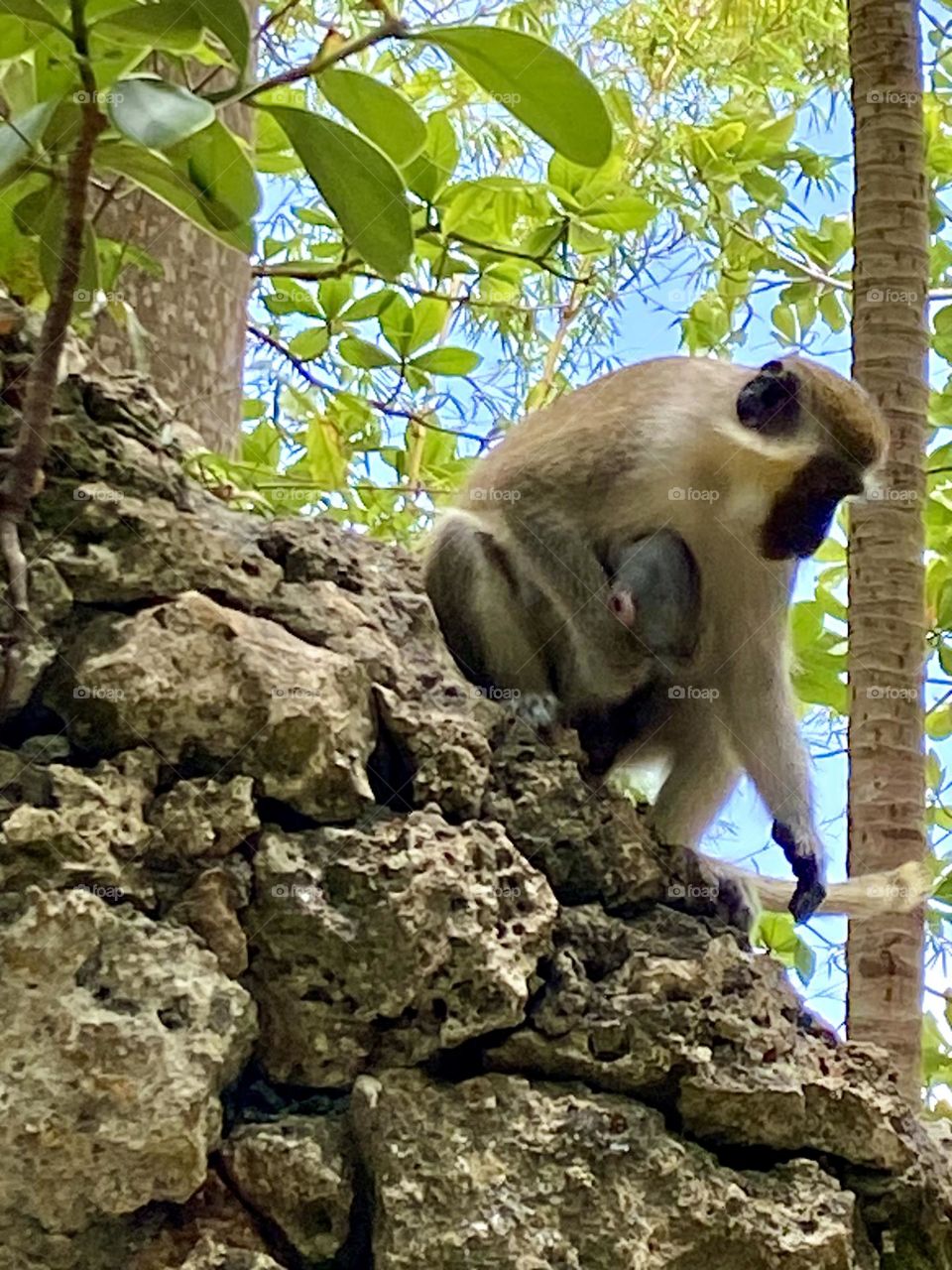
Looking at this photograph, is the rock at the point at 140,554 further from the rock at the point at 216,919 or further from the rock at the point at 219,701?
the rock at the point at 216,919

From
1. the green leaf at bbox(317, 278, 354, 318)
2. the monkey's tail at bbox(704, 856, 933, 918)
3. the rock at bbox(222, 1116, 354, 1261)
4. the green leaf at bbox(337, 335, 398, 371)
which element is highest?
the green leaf at bbox(317, 278, 354, 318)

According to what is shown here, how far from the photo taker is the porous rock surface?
3.39 feet

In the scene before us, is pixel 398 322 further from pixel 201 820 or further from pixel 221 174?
pixel 201 820

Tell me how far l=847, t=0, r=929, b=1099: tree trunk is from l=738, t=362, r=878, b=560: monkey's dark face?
136 millimetres

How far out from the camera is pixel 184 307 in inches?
68.3

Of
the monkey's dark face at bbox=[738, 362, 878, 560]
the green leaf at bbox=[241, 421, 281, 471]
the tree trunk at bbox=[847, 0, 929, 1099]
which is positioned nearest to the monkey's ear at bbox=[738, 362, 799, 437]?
the monkey's dark face at bbox=[738, 362, 878, 560]

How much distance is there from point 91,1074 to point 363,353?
1.22 meters

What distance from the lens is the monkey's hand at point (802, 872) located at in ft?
5.97

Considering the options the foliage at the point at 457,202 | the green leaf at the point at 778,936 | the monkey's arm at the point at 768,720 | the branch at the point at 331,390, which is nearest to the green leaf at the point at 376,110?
the foliage at the point at 457,202

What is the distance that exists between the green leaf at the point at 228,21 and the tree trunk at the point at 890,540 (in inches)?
50.6

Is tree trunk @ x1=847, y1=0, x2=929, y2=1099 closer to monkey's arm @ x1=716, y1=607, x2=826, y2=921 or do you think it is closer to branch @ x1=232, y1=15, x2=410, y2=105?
monkey's arm @ x1=716, y1=607, x2=826, y2=921

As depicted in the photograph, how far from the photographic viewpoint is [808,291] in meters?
2.71

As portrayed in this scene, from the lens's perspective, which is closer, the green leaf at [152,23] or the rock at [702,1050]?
the green leaf at [152,23]

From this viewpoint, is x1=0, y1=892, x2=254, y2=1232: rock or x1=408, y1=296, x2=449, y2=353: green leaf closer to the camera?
x1=0, y1=892, x2=254, y2=1232: rock
